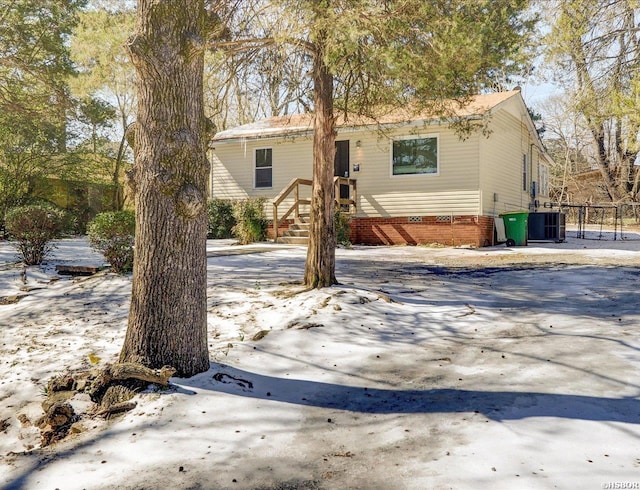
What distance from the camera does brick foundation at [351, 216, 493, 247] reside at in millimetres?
15180

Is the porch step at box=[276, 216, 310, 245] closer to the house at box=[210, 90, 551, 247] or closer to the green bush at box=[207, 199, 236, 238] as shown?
the house at box=[210, 90, 551, 247]

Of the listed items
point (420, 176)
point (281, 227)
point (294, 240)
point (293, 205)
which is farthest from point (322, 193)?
point (281, 227)

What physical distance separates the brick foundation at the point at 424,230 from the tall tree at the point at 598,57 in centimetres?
414

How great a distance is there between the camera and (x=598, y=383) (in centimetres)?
384

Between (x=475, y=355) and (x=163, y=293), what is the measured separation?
2.88 metres

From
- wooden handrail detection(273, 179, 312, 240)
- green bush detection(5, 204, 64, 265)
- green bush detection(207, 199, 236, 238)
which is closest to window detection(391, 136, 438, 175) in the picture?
wooden handrail detection(273, 179, 312, 240)

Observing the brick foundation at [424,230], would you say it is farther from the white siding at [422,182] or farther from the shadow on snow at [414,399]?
the shadow on snow at [414,399]

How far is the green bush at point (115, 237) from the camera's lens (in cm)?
871

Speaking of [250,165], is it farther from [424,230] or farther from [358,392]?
[358,392]

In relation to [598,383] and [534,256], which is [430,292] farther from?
[534,256]

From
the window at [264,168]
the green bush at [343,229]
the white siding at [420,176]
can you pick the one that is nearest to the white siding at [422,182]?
the white siding at [420,176]

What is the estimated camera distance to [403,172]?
53.5ft

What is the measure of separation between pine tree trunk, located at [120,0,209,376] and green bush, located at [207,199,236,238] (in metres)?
14.7

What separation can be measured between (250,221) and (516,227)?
847 centimetres
